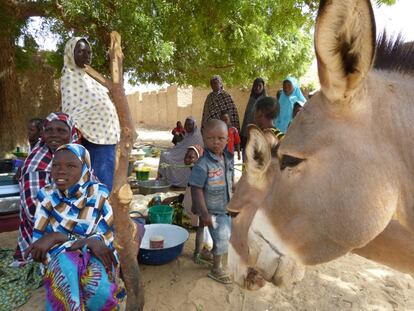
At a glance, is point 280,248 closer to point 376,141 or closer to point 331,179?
point 331,179

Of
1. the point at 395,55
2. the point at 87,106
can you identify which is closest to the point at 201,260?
the point at 87,106

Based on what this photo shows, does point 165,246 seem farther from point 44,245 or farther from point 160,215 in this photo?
point 44,245

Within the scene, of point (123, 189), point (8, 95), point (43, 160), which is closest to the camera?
point (123, 189)

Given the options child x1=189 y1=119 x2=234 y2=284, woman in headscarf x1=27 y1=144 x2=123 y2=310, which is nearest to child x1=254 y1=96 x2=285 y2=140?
child x1=189 y1=119 x2=234 y2=284

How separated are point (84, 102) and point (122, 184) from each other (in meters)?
1.92

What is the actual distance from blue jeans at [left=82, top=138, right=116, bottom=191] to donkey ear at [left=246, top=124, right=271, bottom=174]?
2419mm

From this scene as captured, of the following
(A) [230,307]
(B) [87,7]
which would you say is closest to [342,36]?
(A) [230,307]

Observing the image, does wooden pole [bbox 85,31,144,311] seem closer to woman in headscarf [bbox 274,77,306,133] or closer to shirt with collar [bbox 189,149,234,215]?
shirt with collar [bbox 189,149,234,215]

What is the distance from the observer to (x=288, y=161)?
107 centimetres

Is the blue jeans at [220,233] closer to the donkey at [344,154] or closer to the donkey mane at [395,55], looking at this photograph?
the donkey at [344,154]

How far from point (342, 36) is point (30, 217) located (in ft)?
10.3

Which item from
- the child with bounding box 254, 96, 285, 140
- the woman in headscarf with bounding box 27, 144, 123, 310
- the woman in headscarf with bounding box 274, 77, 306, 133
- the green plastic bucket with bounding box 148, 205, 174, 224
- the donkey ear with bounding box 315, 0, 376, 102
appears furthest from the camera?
the woman in headscarf with bounding box 274, 77, 306, 133

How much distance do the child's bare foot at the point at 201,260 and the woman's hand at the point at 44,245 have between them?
1.55 m

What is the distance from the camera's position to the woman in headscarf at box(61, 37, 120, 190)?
340cm
